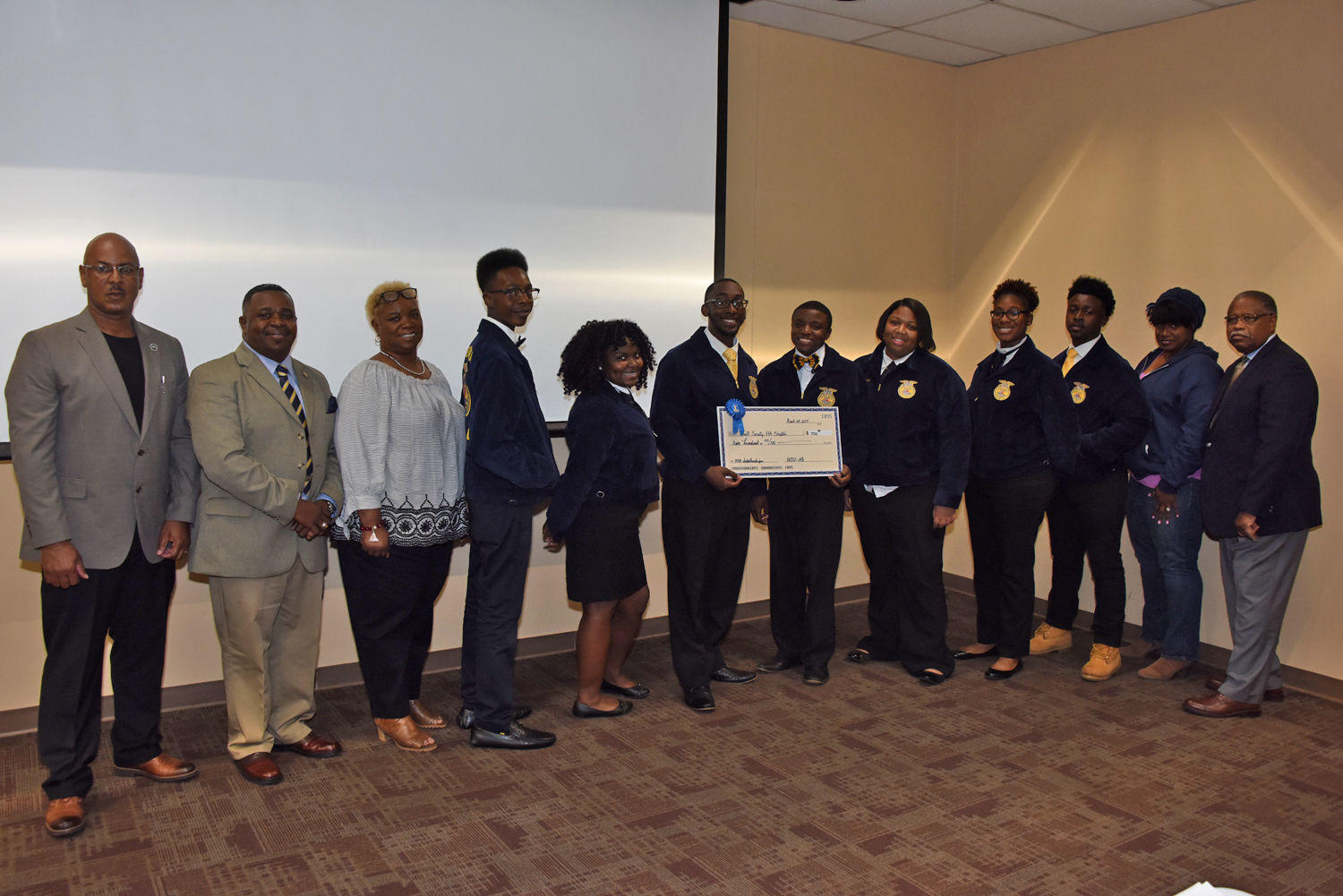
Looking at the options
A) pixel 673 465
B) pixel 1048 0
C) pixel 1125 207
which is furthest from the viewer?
pixel 1125 207

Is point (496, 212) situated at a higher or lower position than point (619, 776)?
higher

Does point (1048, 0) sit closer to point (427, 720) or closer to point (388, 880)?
point (427, 720)

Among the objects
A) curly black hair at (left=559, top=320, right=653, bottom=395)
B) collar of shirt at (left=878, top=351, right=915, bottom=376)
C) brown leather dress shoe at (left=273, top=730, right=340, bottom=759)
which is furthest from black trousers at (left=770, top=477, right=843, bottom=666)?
brown leather dress shoe at (left=273, top=730, right=340, bottom=759)

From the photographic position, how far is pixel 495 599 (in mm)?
3549

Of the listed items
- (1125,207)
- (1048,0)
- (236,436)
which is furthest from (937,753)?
(1048,0)

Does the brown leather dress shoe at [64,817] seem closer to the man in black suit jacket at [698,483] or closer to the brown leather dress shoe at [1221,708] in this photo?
the man in black suit jacket at [698,483]

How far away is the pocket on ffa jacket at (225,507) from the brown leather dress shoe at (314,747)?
2.91 feet

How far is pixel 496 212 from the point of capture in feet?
14.6

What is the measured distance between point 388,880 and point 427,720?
43.7 inches

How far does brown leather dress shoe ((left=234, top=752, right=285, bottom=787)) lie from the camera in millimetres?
3307

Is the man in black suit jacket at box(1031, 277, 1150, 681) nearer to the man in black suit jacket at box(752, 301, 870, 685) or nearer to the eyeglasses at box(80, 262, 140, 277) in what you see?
the man in black suit jacket at box(752, 301, 870, 685)

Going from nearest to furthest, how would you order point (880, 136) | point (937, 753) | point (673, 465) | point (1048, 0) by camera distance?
point (937, 753), point (673, 465), point (1048, 0), point (880, 136)

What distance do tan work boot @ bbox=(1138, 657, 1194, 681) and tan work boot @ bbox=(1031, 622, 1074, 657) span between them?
430 mm

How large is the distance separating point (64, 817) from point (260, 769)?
22.2 inches
